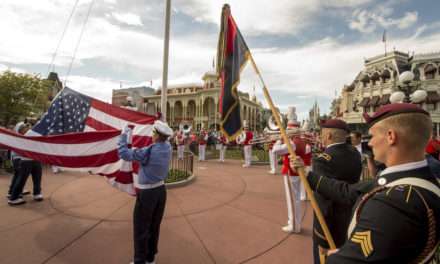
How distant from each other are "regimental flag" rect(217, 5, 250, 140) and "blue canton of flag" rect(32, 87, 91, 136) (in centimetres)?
296

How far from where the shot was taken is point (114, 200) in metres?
5.54

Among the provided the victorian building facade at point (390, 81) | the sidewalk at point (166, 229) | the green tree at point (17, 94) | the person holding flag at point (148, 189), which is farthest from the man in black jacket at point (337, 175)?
the victorian building facade at point (390, 81)

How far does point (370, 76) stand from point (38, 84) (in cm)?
4619

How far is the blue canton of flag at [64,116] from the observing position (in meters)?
4.01

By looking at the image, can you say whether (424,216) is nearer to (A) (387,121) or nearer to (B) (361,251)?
(B) (361,251)

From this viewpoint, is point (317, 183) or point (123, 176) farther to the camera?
point (123, 176)

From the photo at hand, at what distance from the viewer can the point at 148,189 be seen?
9.53ft

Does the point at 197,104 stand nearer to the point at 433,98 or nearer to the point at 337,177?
the point at 433,98

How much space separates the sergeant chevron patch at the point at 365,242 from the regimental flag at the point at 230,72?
2.15 metres

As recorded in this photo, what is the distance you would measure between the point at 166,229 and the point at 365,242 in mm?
3879

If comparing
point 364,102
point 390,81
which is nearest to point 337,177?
point 390,81

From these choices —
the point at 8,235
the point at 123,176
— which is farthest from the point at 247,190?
the point at 8,235

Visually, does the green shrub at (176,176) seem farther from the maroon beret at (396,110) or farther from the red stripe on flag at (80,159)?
the maroon beret at (396,110)

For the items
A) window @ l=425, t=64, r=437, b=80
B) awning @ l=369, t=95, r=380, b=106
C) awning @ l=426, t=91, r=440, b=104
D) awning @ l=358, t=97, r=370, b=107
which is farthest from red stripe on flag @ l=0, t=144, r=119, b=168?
window @ l=425, t=64, r=437, b=80
